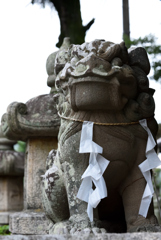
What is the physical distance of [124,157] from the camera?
7.07 feet

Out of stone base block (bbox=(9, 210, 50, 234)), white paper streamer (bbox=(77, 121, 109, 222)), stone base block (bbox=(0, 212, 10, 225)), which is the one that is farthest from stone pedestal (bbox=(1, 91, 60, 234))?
white paper streamer (bbox=(77, 121, 109, 222))

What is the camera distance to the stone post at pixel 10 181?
14.5 ft

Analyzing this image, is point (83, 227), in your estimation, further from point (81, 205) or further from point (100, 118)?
point (100, 118)

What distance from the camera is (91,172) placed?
82.2 inches

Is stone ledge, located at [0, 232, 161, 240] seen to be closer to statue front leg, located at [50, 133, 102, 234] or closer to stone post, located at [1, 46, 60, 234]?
statue front leg, located at [50, 133, 102, 234]

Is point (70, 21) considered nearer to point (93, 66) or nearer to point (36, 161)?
point (36, 161)

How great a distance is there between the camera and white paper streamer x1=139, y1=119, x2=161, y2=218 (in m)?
2.14

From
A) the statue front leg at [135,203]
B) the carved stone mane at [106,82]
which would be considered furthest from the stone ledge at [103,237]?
the carved stone mane at [106,82]

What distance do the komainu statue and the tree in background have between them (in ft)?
8.37

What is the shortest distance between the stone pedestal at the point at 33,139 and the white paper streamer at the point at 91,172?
1.18m

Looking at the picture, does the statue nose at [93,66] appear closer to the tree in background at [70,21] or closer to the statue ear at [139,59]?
the statue ear at [139,59]

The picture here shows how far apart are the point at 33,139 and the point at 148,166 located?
5.64 feet

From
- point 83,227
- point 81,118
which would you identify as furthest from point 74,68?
point 83,227

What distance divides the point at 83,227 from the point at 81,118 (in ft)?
1.97
